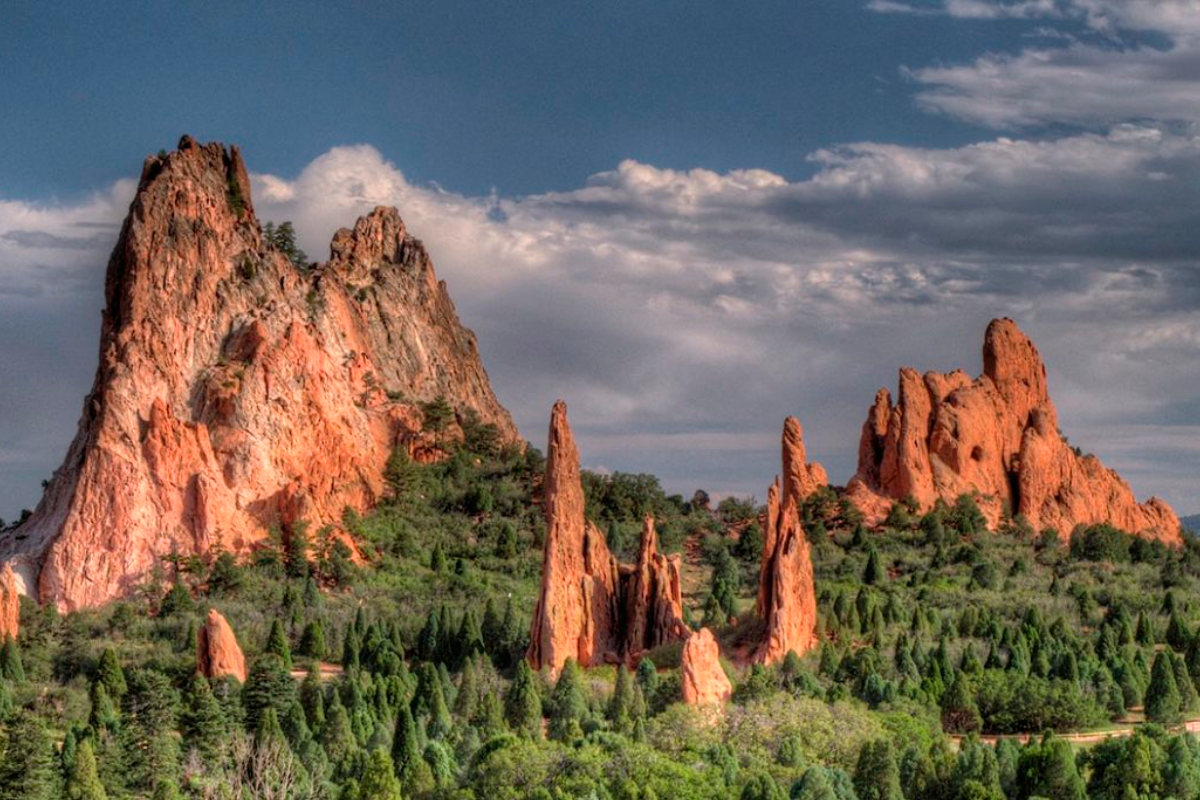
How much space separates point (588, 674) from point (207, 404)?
3293cm

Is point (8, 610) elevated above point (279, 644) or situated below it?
above

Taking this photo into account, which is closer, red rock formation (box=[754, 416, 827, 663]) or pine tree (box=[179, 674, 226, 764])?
pine tree (box=[179, 674, 226, 764])

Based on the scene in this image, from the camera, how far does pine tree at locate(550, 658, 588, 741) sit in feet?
219

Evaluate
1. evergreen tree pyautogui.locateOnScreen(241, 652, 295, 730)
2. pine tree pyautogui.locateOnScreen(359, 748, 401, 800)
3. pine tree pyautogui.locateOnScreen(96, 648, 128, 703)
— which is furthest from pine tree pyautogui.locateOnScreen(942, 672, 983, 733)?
pine tree pyautogui.locateOnScreen(96, 648, 128, 703)

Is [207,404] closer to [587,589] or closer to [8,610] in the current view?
[8,610]

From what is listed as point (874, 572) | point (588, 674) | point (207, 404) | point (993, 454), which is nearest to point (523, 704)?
point (588, 674)

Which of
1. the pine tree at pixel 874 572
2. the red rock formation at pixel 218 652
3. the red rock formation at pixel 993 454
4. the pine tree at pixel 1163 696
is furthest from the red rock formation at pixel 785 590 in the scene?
the red rock formation at pixel 993 454

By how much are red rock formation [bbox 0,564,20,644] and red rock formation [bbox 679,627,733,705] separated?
3102 cm

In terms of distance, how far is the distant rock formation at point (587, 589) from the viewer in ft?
258

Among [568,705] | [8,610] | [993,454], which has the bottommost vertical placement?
[568,705]

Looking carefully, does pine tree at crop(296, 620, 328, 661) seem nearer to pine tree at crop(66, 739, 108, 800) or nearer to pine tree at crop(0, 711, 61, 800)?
pine tree at crop(0, 711, 61, 800)

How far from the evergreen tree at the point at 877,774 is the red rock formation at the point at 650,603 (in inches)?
738

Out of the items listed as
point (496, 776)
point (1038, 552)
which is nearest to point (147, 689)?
point (496, 776)

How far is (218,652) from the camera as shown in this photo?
249ft
